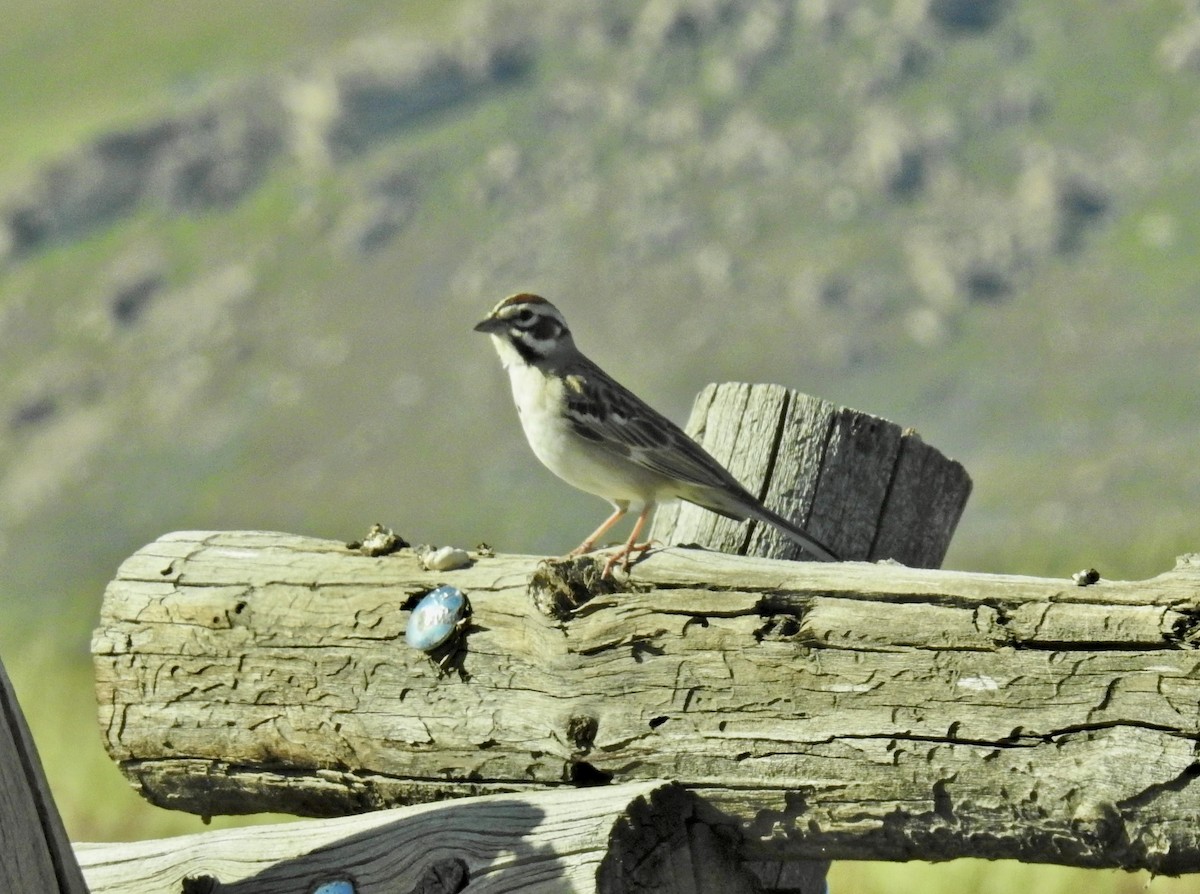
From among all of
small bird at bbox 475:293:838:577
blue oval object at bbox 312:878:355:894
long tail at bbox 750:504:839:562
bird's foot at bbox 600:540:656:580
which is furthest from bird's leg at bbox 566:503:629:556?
blue oval object at bbox 312:878:355:894

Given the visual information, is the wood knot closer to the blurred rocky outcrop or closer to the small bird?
the small bird

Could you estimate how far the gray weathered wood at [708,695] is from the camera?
116 inches

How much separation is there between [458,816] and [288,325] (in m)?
52.7

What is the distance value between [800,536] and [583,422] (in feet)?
4.29

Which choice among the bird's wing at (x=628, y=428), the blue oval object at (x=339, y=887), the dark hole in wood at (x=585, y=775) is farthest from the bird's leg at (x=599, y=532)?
the blue oval object at (x=339, y=887)

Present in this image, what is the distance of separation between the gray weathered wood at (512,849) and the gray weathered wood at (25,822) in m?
0.63

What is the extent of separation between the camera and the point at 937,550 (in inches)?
178

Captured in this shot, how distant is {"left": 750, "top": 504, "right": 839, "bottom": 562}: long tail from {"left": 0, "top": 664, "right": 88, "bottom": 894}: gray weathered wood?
6.84 feet

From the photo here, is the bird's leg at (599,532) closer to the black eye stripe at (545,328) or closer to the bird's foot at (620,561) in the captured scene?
the black eye stripe at (545,328)

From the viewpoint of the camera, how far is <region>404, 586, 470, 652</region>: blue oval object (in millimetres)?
3752

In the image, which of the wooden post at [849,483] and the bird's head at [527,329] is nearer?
the wooden post at [849,483]

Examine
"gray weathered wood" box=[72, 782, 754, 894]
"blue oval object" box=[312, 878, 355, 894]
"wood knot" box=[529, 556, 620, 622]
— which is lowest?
"blue oval object" box=[312, 878, 355, 894]

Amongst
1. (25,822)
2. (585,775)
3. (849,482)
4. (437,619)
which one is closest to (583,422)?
(849,482)

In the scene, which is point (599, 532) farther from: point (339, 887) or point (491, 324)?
point (339, 887)
